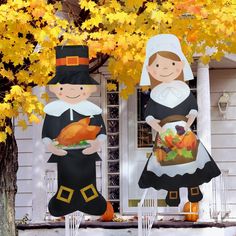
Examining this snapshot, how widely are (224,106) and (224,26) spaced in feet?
19.6

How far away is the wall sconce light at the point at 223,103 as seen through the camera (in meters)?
15.1

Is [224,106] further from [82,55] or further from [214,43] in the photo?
[82,55]

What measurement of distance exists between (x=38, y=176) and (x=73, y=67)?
6087 millimetres

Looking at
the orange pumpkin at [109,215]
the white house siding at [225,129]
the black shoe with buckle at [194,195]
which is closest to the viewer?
the black shoe with buckle at [194,195]

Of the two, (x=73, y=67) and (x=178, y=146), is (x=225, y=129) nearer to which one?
(x=178, y=146)

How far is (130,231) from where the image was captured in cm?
1356

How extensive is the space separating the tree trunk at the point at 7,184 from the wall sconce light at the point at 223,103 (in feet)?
17.5

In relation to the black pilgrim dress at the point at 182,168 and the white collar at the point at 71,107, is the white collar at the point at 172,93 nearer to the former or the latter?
the black pilgrim dress at the point at 182,168

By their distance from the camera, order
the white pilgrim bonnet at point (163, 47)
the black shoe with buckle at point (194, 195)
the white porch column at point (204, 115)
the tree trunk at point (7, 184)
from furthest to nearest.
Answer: the white porch column at point (204, 115), the tree trunk at point (7, 184), the black shoe with buckle at point (194, 195), the white pilgrim bonnet at point (163, 47)

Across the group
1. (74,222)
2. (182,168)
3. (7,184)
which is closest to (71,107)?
(182,168)

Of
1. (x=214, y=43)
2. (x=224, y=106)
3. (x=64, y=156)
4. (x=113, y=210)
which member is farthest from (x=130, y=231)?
(x=64, y=156)

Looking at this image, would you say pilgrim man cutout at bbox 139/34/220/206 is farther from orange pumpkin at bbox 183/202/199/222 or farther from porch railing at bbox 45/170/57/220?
porch railing at bbox 45/170/57/220

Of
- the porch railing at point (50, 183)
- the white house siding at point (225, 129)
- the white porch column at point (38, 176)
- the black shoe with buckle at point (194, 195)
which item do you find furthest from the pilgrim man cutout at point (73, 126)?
the white house siding at point (225, 129)

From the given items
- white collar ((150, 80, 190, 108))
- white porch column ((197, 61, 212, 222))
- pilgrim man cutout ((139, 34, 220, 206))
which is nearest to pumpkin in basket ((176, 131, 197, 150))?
pilgrim man cutout ((139, 34, 220, 206))
